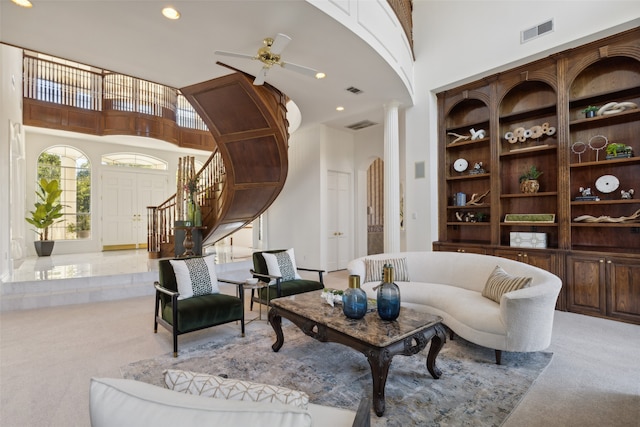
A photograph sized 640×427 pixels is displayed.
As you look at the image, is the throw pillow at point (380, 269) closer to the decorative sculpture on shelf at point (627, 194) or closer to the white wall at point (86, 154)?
the decorative sculpture on shelf at point (627, 194)

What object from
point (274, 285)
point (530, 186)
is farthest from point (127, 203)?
point (530, 186)

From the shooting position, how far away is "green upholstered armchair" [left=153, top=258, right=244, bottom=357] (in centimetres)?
297

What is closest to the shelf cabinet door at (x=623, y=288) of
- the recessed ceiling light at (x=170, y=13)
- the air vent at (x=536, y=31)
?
the air vent at (x=536, y=31)

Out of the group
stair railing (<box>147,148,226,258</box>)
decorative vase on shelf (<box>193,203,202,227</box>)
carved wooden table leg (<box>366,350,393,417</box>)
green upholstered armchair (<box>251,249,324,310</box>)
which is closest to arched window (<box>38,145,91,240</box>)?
stair railing (<box>147,148,226,258</box>)

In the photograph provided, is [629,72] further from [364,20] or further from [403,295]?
[403,295]

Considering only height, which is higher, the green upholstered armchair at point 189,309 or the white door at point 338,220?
the white door at point 338,220

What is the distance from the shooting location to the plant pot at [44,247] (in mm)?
8039

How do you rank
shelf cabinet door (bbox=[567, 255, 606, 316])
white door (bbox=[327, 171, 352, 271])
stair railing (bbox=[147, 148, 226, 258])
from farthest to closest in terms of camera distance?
1. white door (bbox=[327, 171, 352, 271])
2. stair railing (bbox=[147, 148, 226, 258])
3. shelf cabinet door (bbox=[567, 255, 606, 316])

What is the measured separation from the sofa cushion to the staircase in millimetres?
4444

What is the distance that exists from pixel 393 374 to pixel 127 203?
10.2 m

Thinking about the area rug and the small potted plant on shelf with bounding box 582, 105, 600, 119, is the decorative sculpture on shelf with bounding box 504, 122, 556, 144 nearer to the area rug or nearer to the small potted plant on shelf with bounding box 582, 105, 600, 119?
the small potted plant on shelf with bounding box 582, 105, 600, 119

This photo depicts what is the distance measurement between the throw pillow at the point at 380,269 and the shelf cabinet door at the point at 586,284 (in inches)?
84.5

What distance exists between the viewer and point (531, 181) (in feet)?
15.1

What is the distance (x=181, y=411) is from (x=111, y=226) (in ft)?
35.9
